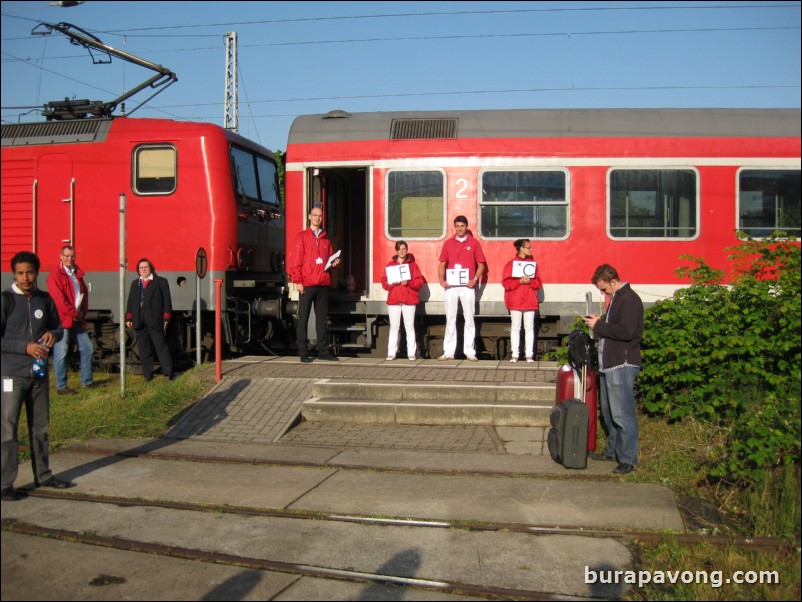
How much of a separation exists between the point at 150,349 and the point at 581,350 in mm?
6265

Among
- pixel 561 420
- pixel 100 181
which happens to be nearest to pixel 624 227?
pixel 561 420

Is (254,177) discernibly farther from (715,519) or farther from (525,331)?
(715,519)

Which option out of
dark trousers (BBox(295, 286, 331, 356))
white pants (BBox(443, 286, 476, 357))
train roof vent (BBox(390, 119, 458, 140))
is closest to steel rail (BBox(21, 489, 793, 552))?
dark trousers (BBox(295, 286, 331, 356))

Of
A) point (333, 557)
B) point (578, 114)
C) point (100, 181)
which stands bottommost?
point (333, 557)

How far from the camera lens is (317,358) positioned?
12.1 m

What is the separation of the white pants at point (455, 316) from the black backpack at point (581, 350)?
379 cm

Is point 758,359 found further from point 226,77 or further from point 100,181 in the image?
point 226,77

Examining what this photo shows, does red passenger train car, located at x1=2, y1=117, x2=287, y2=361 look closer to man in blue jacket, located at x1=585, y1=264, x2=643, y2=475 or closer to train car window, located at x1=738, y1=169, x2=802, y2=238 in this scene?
man in blue jacket, located at x1=585, y1=264, x2=643, y2=475

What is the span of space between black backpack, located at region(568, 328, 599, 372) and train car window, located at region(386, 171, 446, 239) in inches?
184

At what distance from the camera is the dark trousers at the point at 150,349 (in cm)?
1110

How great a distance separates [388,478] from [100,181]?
25.7 feet

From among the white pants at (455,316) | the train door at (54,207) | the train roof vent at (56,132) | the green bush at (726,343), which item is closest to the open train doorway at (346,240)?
the white pants at (455,316)

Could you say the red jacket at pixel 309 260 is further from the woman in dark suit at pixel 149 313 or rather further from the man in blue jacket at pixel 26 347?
the man in blue jacket at pixel 26 347

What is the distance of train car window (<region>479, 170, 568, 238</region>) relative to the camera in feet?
39.4
